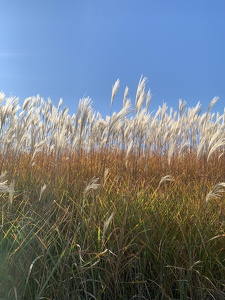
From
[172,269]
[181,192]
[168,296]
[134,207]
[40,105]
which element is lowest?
[168,296]

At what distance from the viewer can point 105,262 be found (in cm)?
196

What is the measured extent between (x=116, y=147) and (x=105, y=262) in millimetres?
3737

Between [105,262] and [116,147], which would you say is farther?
[116,147]

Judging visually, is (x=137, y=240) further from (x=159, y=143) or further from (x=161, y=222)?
(x=159, y=143)

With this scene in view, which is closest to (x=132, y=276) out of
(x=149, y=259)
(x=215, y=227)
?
(x=149, y=259)

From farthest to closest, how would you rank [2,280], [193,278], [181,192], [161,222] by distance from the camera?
[181,192], [161,222], [193,278], [2,280]

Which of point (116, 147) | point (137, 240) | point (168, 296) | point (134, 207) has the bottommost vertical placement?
point (168, 296)

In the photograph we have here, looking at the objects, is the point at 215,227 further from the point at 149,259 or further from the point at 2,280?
the point at 2,280

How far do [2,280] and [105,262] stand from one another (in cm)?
57

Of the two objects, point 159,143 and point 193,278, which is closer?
point 193,278

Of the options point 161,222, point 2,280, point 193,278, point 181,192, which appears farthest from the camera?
point 181,192

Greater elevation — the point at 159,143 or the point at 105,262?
the point at 159,143

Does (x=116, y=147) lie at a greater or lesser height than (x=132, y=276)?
greater

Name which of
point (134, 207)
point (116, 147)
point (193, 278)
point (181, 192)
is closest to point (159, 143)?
point (116, 147)
